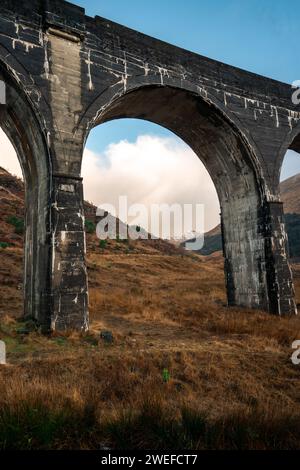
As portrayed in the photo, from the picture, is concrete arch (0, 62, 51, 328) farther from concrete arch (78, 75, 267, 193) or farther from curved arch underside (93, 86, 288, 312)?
curved arch underside (93, 86, 288, 312)

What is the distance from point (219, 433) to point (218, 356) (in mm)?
3484

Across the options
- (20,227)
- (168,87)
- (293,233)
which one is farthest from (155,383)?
(293,233)

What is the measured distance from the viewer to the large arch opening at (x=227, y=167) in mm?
11664

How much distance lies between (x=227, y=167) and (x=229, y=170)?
0.44 ft

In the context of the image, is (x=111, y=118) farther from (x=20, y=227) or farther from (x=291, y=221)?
(x=291, y=221)

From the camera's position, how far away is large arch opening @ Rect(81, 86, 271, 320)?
1166cm

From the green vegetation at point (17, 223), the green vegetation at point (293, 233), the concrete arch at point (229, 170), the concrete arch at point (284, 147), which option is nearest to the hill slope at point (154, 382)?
the concrete arch at point (229, 170)

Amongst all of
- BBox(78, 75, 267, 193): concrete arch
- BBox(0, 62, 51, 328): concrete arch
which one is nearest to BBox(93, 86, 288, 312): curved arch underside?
BBox(78, 75, 267, 193): concrete arch

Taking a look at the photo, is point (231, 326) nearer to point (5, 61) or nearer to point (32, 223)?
point (32, 223)

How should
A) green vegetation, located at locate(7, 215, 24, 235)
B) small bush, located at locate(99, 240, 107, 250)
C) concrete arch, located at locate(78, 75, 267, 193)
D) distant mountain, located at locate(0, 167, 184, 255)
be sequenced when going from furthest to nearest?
small bush, located at locate(99, 240, 107, 250)
green vegetation, located at locate(7, 215, 24, 235)
distant mountain, located at locate(0, 167, 184, 255)
concrete arch, located at locate(78, 75, 267, 193)

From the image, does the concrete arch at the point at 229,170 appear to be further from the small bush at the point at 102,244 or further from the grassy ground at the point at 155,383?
the small bush at the point at 102,244

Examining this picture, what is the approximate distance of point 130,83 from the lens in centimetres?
1040

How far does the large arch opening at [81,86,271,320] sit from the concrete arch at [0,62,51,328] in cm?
270

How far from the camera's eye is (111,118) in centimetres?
1185
